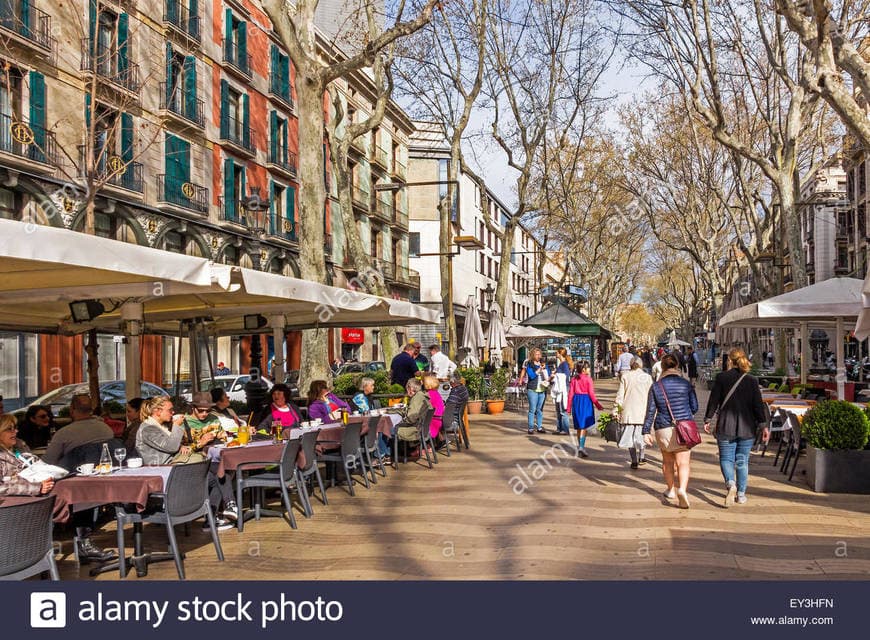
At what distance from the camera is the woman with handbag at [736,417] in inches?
335

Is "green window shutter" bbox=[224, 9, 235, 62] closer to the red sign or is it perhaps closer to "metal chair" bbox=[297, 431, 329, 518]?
the red sign

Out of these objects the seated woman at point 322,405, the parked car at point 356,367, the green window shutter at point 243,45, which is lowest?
the parked car at point 356,367

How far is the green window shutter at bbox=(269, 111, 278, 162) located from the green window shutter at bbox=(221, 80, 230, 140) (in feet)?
11.2

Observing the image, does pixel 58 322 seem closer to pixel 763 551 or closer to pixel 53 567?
pixel 53 567

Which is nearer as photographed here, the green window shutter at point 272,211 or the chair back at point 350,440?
the chair back at point 350,440

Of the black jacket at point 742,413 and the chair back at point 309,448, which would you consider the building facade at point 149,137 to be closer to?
the chair back at point 309,448

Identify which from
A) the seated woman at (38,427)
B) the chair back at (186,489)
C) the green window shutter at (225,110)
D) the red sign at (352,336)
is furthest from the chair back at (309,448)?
the red sign at (352,336)

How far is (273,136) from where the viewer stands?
3322cm

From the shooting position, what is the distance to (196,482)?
6418mm

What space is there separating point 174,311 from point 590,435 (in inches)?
346

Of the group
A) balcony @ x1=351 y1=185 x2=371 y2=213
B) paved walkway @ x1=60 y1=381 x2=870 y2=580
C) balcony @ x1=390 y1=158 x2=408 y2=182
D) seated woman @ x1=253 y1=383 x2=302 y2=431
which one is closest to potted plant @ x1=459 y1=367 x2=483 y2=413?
paved walkway @ x1=60 y1=381 x2=870 y2=580

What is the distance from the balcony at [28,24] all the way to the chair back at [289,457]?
621 inches

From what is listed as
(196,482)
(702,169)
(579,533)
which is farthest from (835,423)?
(702,169)

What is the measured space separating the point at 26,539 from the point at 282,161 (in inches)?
1219
